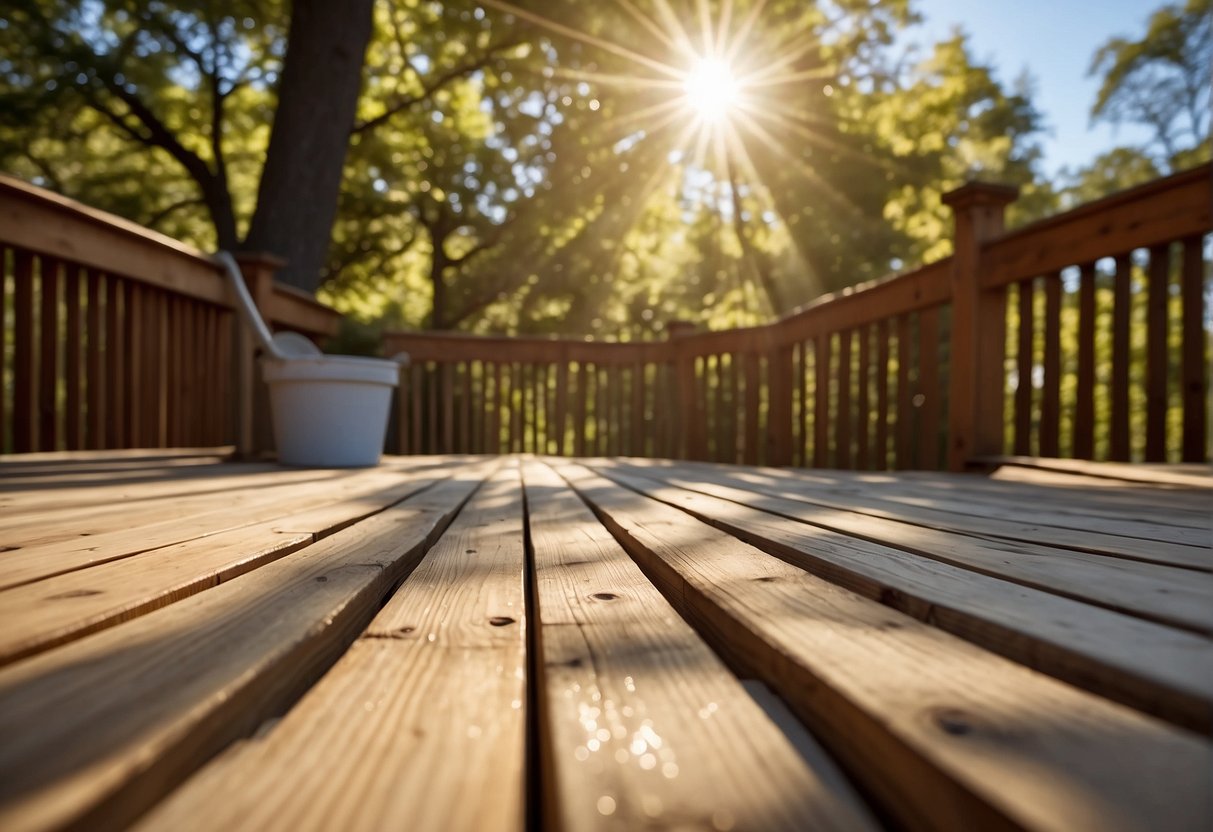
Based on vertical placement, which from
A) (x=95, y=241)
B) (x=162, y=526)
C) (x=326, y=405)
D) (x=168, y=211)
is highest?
(x=168, y=211)

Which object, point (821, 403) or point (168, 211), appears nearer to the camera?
point (821, 403)

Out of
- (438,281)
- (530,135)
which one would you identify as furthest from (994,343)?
(438,281)

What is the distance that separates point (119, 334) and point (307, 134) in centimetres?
269

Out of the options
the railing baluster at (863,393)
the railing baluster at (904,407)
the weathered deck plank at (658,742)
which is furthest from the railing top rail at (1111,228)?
the weathered deck plank at (658,742)

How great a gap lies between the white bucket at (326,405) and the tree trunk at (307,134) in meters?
2.17

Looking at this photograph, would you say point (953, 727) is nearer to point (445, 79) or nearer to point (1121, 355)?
point (1121, 355)

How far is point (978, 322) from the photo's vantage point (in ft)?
8.35

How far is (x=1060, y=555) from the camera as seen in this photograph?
829 millimetres

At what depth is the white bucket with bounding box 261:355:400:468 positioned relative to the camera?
2779mm

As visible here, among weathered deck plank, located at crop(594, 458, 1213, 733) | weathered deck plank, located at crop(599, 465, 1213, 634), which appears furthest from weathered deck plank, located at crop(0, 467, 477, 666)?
weathered deck plank, located at crop(599, 465, 1213, 634)

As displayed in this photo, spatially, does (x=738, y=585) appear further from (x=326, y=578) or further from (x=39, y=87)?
(x=39, y=87)

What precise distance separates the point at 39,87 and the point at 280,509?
27.3 ft

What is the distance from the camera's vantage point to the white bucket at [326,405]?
2779 mm

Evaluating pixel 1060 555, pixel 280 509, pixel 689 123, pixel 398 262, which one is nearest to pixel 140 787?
pixel 1060 555
